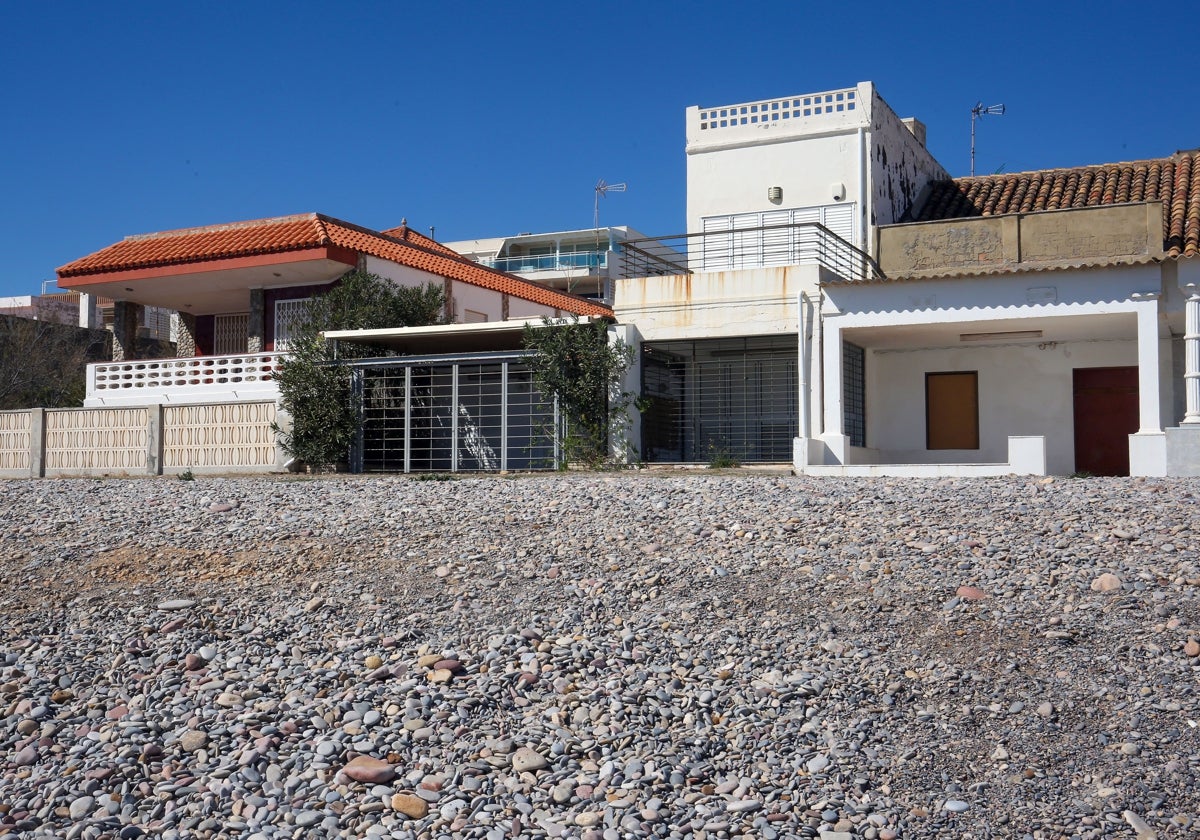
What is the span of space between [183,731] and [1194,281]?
15.4 metres

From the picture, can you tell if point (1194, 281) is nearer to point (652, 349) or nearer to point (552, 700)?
point (652, 349)

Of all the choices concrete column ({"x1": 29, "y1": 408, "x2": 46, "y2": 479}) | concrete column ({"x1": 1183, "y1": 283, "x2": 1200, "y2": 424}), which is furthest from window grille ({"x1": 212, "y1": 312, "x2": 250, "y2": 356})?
concrete column ({"x1": 1183, "y1": 283, "x2": 1200, "y2": 424})

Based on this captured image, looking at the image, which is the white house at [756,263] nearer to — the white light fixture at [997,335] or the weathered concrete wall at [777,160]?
the weathered concrete wall at [777,160]

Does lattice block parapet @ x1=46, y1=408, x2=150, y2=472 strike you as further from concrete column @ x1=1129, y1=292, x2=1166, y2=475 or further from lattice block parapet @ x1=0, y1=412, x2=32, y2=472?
concrete column @ x1=1129, y1=292, x2=1166, y2=475

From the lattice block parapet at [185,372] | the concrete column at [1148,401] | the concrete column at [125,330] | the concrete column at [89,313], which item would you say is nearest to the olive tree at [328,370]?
the lattice block parapet at [185,372]

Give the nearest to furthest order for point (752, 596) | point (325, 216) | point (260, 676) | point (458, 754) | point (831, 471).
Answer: point (458, 754) → point (260, 676) → point (752, 596) → point (831, 471) → point (325, 216)

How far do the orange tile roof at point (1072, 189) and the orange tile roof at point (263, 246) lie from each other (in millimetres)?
7656

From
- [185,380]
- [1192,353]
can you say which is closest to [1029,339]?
[1192,353]

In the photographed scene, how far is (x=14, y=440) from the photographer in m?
24.9

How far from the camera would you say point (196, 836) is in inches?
243

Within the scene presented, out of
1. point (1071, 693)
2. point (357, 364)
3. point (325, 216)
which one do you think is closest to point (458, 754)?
point (1071, 693)

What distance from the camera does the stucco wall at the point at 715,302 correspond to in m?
19.3

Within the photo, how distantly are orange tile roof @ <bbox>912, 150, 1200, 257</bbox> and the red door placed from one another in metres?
3.06

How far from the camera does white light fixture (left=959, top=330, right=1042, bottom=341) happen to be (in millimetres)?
20272
